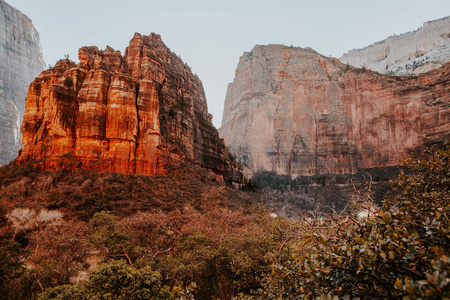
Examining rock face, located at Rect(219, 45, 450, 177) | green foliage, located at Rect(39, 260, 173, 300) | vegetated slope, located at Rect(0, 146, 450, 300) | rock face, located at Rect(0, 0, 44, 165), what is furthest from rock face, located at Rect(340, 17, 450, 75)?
rock face, located at Rect(0, 0, 44, 165)

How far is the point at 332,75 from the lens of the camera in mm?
76688

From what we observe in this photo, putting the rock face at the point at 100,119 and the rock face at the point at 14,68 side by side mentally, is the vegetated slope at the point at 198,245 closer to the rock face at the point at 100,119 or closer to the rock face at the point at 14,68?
the rock face at the point at 100,119

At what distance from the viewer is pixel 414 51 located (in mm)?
94812

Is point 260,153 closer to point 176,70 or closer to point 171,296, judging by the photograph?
point 176,70

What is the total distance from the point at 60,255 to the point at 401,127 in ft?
242

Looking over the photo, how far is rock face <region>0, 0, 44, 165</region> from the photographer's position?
79.8 metres

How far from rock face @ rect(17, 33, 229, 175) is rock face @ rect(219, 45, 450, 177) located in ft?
124

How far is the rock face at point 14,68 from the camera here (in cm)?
7981

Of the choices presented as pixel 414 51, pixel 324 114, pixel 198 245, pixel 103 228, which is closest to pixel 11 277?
pixel 103 228

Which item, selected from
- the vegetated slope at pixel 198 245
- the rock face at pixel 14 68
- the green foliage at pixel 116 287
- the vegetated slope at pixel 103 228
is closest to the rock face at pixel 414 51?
the vegetated slope at pixel 103 228

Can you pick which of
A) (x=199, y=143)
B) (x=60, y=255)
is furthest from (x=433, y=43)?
(x=60, y=255)

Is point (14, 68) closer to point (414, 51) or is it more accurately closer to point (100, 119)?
point (100, 119)

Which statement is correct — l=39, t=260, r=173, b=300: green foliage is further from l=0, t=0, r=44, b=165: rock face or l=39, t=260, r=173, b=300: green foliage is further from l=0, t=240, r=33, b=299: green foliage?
l=0, t=0, r=44, b=165: rock face

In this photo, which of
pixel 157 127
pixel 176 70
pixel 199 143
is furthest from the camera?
pixel 176 70
